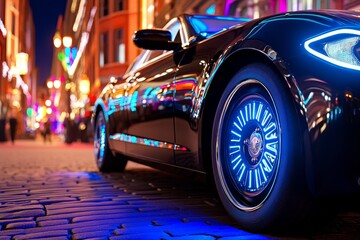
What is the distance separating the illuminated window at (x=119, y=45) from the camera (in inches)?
1244

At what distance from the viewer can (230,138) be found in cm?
279

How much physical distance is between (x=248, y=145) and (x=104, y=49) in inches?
1254

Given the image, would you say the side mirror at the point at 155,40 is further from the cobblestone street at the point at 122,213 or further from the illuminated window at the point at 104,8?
the illuminated window at the point at 104,8

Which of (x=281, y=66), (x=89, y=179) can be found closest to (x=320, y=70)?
(x=281, y=66)

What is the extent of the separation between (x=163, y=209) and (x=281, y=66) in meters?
1.50

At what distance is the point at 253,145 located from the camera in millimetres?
2672

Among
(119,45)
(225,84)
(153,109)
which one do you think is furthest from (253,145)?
(119,45)

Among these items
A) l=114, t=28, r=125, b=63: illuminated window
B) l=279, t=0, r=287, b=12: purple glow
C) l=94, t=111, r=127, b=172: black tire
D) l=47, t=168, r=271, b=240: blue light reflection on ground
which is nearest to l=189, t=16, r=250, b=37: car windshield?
l=47, t=168, r=271, b=240: blue light reflection on ground

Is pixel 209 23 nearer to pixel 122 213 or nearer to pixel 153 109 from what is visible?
pixel 153 109

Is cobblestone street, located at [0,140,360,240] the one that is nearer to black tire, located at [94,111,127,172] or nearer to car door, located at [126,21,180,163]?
car door, located at [126,21,180,163]

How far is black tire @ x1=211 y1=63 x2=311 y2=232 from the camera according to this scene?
225 cm

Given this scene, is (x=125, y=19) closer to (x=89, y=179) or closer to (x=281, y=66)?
(x=89, y=179)

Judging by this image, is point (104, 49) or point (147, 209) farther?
point (104, 49)

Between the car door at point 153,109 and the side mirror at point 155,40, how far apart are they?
95 mm
